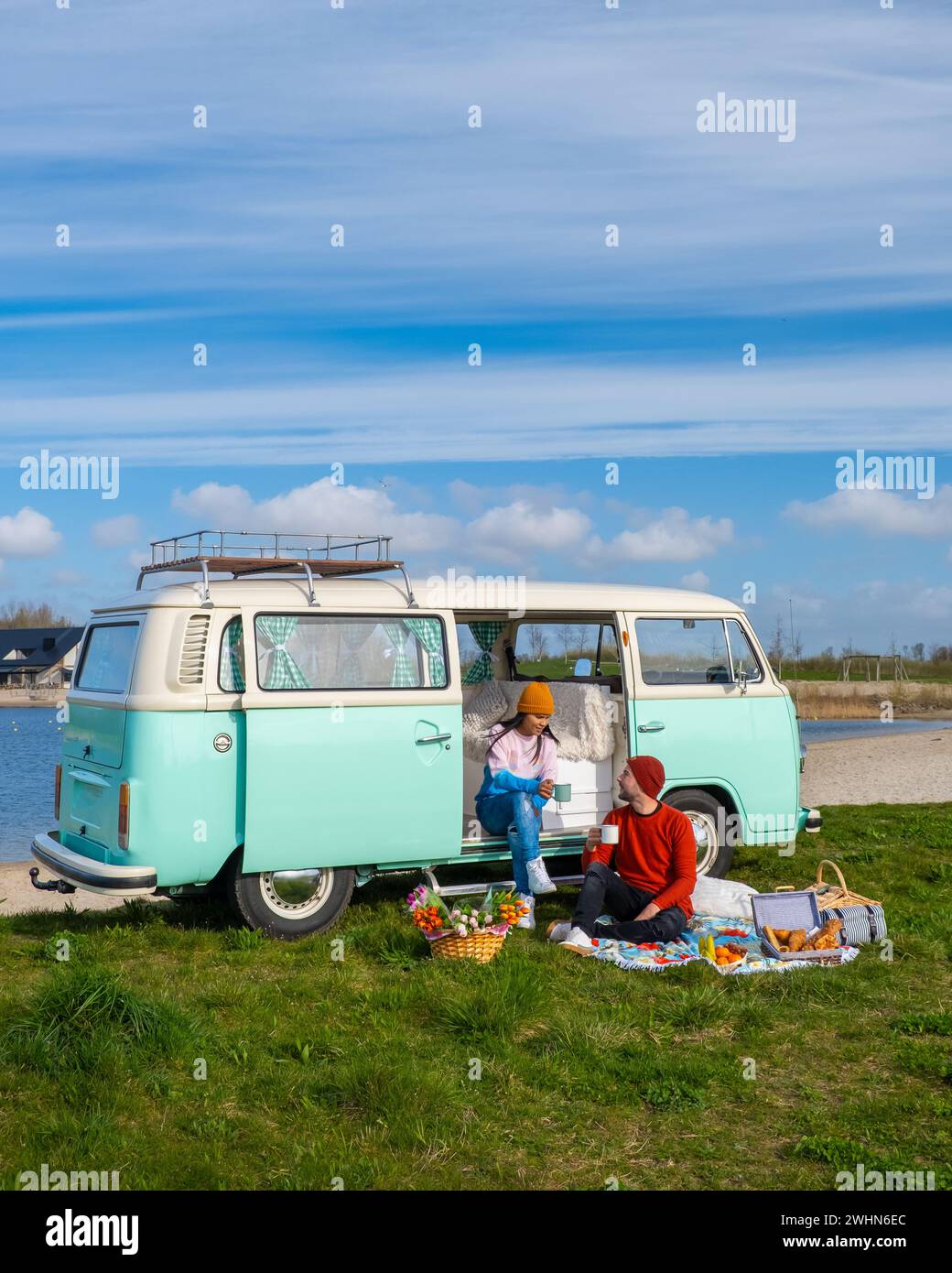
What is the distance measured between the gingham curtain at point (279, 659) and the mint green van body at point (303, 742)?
0.01 m

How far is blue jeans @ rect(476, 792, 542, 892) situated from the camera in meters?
8.61

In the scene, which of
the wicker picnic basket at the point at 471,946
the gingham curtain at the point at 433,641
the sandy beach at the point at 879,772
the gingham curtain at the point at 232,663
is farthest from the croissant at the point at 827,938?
the sandy beach at the point at 879,772

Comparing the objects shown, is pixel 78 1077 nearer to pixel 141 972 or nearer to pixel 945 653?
pixel 141 972

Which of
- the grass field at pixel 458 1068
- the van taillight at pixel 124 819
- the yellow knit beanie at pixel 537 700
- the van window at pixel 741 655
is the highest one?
the van window at pixel 741 655

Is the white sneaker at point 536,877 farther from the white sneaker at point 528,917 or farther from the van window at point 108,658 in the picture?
the van window at point 108,658

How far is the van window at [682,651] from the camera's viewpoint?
9703mm

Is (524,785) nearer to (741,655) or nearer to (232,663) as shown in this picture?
(232,663)

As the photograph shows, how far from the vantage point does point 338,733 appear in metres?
8.12

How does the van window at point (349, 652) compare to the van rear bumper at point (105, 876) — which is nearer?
the van rear bumper at point (105, 876)

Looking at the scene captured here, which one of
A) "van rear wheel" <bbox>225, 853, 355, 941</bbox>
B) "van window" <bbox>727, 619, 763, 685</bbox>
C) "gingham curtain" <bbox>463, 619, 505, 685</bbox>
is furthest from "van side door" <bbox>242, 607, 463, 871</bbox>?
"van window" <bbox>727, 619, 763, 685</bbox>

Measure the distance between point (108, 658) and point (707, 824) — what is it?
15.2ft

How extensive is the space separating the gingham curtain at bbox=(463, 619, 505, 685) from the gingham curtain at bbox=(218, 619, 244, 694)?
279 centimetres

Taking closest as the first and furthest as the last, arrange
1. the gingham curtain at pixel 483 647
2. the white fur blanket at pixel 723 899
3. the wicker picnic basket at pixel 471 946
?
the wicker picnic basket at pixel 471 946 → the white fur blanket at pixel 723 899 → the gingham curtain at pixel 483 647
